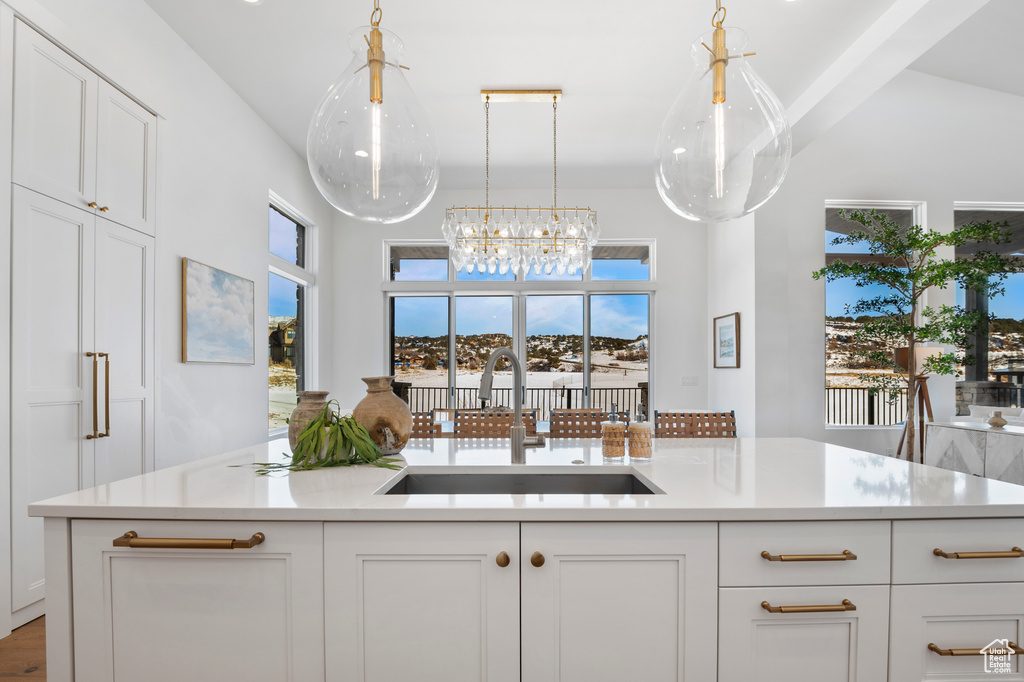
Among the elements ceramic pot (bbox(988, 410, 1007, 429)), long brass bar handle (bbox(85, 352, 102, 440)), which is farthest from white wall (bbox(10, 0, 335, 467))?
ceramic pot (bbox(988, 410, 1007, 429))

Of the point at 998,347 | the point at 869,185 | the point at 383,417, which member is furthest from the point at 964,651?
the point at 998,347

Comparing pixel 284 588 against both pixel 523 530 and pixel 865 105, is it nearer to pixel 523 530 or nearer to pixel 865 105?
pixel 523 530

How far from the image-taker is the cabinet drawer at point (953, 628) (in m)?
1.25

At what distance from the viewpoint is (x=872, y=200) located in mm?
5402

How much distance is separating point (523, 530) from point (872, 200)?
5632 millimetres

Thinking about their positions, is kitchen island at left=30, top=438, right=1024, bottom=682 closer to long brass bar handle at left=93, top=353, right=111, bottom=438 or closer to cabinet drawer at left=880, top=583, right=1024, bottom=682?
cabinet drawer at left=880, top=583, right=1024, bottom=682

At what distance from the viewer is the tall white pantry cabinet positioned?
2477 millimetres

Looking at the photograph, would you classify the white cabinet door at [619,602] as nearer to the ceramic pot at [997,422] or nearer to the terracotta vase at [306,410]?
the terracotta vase at [306,410]

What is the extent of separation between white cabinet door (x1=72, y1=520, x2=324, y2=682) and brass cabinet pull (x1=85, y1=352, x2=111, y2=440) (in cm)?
197

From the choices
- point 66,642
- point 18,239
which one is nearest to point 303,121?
point 18,239

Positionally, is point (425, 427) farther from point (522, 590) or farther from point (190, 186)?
point (190, 186)

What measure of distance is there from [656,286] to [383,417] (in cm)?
530

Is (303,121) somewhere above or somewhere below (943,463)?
above
